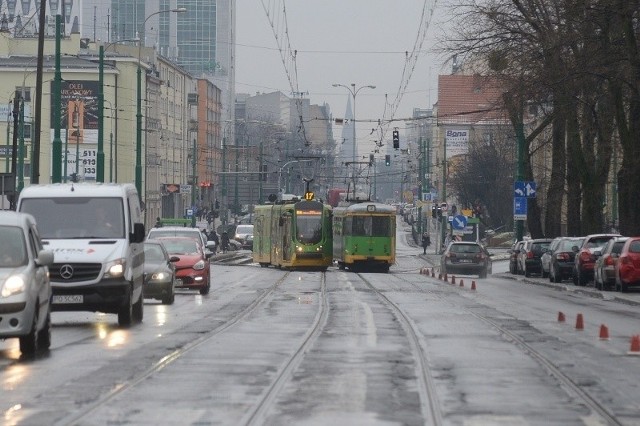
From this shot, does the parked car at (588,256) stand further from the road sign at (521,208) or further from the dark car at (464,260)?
the road sign at (521,208)

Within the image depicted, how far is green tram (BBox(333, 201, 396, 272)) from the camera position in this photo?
5981 centimetres

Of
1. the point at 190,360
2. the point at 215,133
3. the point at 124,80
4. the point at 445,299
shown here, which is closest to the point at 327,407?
the point at 190,360

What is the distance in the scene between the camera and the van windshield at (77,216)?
22891mm

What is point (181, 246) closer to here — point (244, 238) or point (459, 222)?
point (459, 222)

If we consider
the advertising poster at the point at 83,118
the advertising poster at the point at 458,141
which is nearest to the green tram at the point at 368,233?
the advertising poster at the point at 83,118

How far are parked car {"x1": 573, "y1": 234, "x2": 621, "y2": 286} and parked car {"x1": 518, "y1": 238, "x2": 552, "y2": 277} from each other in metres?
10.5

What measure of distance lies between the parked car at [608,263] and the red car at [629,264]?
64 centimetres

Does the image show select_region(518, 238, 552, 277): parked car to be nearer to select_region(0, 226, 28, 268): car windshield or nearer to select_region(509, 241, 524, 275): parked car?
select_region(509, 241, 524, 275): parked car

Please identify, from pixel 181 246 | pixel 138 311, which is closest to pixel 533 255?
pixel 181 246

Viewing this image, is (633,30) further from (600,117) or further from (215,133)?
(215,133)

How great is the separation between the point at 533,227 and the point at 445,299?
105ft

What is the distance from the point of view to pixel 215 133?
16125 cm

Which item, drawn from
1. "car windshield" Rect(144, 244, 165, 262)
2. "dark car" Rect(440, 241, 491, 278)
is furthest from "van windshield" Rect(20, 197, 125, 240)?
"dark car" Rect(440, 241, 491, 278)

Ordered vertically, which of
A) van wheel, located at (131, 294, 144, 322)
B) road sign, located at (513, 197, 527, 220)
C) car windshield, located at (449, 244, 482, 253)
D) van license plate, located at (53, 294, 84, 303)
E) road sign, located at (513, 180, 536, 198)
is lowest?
van wheel, located at (131, 294, 144, 322)
